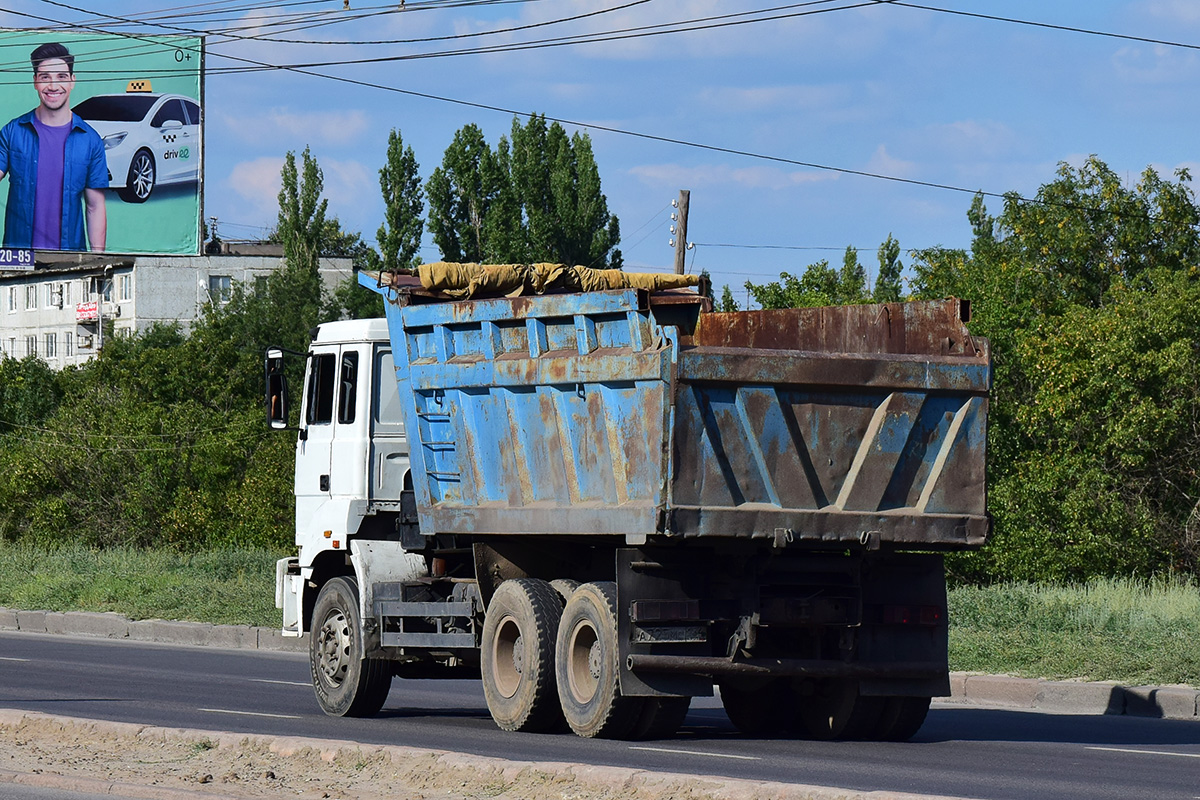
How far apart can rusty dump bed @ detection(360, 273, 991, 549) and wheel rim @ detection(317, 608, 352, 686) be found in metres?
1.40

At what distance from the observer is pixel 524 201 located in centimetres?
6700

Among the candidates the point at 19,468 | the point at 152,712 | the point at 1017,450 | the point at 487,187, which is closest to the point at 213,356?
the point at 487,187

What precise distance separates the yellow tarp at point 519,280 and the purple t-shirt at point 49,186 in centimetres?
2700

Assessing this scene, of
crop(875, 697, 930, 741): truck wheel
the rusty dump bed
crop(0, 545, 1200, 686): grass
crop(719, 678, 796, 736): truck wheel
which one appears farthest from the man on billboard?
crop(875, 697, 930, 741): truck wheel

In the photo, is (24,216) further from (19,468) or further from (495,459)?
(495,459)

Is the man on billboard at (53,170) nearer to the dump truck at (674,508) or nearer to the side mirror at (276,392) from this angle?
the side mirror at (276,392)

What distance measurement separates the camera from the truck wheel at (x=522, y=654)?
11.4m

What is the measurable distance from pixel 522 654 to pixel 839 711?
2208 millimetres

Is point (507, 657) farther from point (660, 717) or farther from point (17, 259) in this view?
point (17, 259)

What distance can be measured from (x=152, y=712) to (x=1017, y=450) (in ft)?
78.9

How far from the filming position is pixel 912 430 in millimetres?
11023

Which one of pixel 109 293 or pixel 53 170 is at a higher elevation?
pixel 109 293

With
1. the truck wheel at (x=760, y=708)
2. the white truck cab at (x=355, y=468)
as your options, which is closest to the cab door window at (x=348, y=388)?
the white truck cab at (x=355, y=468)

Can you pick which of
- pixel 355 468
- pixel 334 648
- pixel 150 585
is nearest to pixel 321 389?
pixel 355 468
